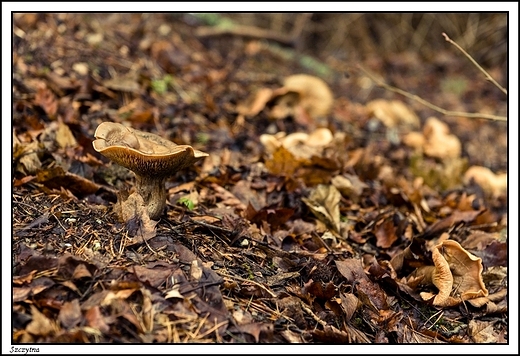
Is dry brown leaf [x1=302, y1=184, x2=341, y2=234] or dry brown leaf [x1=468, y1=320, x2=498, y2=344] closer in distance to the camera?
dry brown leaf [x1=468, y1=320, x2=498, y2=344]

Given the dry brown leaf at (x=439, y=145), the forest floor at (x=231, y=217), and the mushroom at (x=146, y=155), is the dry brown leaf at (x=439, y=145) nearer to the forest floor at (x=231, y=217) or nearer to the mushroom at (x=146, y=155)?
the forest floor at (x=231, y=217)

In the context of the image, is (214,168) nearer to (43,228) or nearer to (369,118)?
(43,228)

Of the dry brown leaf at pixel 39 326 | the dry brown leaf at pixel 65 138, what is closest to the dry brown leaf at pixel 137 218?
the dry brown leaf at pixel 39 326

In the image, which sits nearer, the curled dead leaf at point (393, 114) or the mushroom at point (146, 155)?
the mushroom at point (146, 155)

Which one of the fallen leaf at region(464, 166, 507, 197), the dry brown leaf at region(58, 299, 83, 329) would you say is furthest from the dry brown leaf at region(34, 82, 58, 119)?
the fallen leaf at region(464, 166, 507, 197)

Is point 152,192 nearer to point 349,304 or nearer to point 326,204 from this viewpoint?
point 349,304

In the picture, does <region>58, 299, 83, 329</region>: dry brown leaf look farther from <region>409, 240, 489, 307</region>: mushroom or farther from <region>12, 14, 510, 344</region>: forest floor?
<region>409, 240, 489, 307</region>: mushroom
